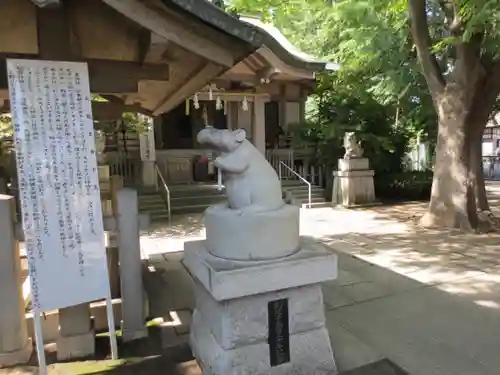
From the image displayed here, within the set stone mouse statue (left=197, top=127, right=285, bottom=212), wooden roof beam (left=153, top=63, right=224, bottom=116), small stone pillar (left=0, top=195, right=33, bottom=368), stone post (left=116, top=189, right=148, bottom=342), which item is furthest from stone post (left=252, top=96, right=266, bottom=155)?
stone mouse statue (left=197, top=127, right=285, bottom=212)

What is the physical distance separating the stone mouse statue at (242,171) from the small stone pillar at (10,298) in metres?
1.68

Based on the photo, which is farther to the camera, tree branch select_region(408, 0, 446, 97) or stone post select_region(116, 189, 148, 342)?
tree branch select_region(408, 0, 446, 97)

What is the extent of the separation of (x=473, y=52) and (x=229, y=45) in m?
6.50

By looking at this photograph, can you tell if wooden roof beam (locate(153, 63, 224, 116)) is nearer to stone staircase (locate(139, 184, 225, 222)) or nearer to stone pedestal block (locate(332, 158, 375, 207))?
stone staircase (locate(139, 184, 225, 222))

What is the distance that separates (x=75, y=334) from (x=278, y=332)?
5.68ft

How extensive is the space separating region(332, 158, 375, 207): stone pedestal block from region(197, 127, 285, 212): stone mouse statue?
9.07 meters

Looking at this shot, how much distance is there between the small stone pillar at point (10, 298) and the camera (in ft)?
9.93

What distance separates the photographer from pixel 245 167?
2.58 m

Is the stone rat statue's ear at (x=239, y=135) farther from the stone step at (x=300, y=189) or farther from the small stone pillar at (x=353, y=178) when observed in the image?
the stone step at (x=300, y=189)

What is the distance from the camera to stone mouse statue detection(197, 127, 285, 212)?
2.58 m

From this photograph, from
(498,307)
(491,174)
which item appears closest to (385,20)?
(498,307)

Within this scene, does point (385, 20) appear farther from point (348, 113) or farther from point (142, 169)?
point (142, 169)

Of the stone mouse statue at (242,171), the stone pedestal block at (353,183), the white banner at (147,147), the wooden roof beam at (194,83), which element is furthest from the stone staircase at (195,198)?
the stone mouse statue at (242,171)

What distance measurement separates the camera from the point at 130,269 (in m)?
3.45
